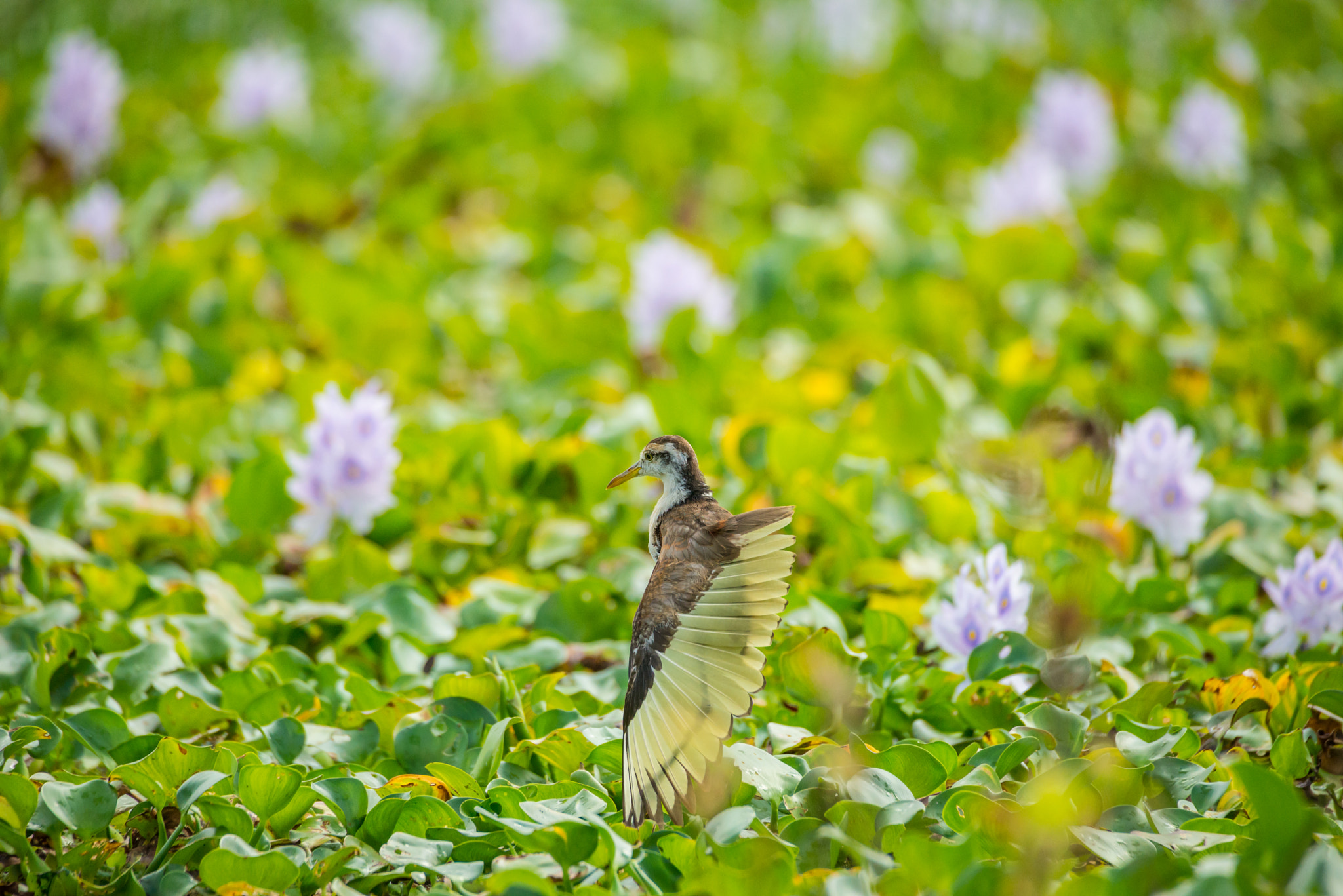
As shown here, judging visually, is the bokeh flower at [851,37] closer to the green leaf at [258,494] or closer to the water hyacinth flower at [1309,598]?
the green leaf at [258,494]

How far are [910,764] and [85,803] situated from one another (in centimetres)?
130

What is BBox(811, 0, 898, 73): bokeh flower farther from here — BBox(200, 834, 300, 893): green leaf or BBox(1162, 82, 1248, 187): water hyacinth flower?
BBox(200, 834, 300, 893): green leaf

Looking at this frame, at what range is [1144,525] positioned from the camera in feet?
8.46

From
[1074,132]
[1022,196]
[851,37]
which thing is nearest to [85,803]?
[1022,196]

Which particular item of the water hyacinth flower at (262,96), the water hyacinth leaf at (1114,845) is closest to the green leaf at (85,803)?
the water hyacinth leaf at (1114,845)

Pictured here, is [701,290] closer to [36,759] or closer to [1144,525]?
[1144,525]

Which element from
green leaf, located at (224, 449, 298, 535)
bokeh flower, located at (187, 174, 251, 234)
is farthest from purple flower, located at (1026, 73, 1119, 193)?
green leaf, located at (224, 449, 298, 535)

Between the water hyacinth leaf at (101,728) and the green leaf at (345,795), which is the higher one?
the water hyacinth leaf at (101,728)

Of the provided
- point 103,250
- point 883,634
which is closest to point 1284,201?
point 883,634

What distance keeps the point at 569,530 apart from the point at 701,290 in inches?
47.2

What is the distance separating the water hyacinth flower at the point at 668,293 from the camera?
11.8 feet

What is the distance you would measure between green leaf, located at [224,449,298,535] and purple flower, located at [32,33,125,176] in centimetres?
239

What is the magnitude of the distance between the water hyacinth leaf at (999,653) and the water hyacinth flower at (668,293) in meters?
Result: 1.76

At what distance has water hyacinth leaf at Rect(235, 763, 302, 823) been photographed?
1675mm
